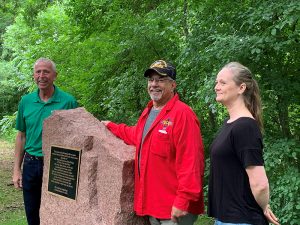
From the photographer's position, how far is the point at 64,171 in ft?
14.6

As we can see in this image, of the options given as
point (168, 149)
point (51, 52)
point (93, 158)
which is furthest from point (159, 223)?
point (51, 52)

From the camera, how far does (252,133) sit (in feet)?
8.76

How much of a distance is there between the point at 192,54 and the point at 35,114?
2196 millimetres

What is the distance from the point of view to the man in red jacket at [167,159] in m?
3.22

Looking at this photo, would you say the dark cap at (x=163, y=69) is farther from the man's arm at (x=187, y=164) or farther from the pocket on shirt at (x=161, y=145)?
the pocket on shirt at (x=161, y=145)

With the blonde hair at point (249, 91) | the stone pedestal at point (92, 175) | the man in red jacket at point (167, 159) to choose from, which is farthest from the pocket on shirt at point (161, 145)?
the blonde hair at point (249, 91)

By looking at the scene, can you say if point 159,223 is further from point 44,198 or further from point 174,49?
point 174,49

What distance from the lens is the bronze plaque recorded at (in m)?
4.31

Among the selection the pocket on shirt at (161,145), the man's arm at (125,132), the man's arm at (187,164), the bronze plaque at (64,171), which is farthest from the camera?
the bronze plaque at (64,171)

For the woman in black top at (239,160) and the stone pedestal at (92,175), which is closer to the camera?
the woman in black top at (239,160)

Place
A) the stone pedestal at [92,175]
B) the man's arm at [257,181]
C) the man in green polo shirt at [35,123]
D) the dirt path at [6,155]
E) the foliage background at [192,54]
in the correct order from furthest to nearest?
the dirt path at [6,155]
the foliage background at [192,54]
the man in green polo shirt at [35,123]
the stone pedestal at [92,175]
the man's arm at [257,181]

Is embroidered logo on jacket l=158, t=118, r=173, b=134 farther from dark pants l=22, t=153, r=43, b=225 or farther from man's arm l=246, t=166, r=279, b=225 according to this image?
dark pants l=22, t=153, r=43, b=225

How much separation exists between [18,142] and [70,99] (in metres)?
0.76

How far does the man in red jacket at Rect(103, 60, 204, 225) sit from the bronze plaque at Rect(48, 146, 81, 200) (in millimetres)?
900
